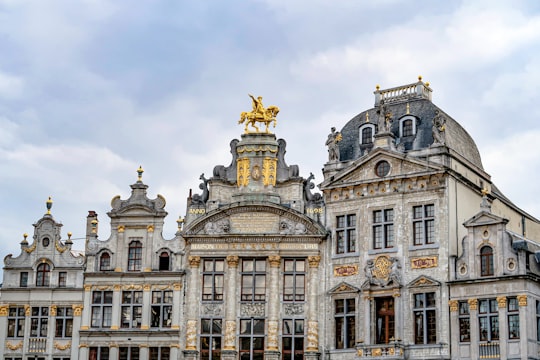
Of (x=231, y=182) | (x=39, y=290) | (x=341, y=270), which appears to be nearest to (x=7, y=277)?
(x=39, y=290)

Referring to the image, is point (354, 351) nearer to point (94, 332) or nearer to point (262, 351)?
point (262, 351)

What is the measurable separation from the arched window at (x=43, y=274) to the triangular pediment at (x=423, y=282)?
58.4 feet

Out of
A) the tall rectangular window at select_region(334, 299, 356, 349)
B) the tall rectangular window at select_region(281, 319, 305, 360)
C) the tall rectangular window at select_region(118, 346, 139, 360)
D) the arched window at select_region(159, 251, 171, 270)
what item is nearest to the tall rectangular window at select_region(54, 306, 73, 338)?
the tall rectangular window at select_region(118, 346, 139, 360)

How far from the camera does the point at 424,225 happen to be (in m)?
45.8

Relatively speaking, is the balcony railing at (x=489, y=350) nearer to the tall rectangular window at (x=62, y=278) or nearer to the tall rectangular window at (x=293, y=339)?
the tall rectangular window at (x=293, y=339)

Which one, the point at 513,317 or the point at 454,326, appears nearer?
the point at 513,317

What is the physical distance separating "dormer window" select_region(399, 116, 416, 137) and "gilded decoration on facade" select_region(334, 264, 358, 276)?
682cm

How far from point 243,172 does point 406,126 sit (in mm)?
8189

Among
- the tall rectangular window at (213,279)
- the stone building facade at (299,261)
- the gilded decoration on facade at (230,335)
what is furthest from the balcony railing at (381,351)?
the tall rectangular window at (213,279)

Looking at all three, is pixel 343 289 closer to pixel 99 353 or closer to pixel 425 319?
pixel 425 319

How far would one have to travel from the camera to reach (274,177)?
163 feet

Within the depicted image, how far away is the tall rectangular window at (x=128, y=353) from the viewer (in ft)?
160

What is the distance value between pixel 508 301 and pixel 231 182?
1480 centimetres

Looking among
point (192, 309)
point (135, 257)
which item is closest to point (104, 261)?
point (135, 257)
